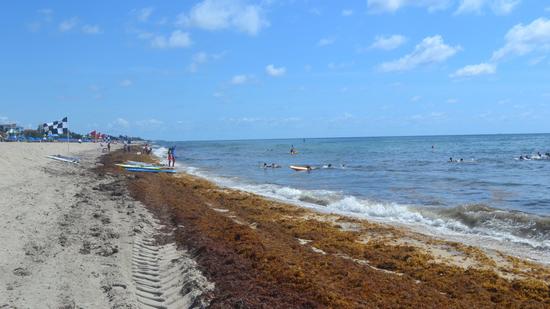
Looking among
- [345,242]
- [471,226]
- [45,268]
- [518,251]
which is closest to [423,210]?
[471,226]

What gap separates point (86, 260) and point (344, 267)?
4.48 metres

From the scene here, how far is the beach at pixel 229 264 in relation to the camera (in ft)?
20.1

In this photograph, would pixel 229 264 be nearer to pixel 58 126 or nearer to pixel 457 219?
pixel 457 219

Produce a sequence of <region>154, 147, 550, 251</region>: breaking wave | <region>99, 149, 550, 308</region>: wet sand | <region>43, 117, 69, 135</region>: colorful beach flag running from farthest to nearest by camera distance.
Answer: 1. <region>43, 117, 69, 135</region>: colorful beach flag
2. <region>154, 147, 550, 251</region>: breaking wave
3. <region>99, 149, 550, 308</region>: wet sand

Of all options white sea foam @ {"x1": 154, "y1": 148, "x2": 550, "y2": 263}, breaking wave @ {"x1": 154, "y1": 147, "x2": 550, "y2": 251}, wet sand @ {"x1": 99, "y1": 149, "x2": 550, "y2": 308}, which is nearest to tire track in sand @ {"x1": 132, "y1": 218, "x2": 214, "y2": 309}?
wet sand @ {"x1": 99, "y1": 149, "x2": 550, "y2": 308}

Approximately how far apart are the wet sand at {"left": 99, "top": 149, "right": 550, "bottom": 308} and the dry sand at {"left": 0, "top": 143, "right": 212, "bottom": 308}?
60cm

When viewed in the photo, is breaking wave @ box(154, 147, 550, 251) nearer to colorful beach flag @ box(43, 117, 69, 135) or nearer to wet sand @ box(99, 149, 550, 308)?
wet sand @ box(99, 149, 550, 308)

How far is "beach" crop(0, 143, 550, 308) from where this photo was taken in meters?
6.11

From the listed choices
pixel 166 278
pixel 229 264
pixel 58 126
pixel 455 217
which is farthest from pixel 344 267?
pixel 58 126

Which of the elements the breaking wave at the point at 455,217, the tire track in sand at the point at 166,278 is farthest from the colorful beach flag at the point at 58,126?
the tire track in sand at the point at 166,278

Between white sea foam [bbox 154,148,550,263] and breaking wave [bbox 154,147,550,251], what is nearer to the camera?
white sea foam [bbox 154,148,550,263]

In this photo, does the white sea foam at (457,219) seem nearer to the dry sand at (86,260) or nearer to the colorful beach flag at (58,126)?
the dry sand at (86,260)

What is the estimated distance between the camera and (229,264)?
766 centimetres

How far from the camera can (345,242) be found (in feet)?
34.3
